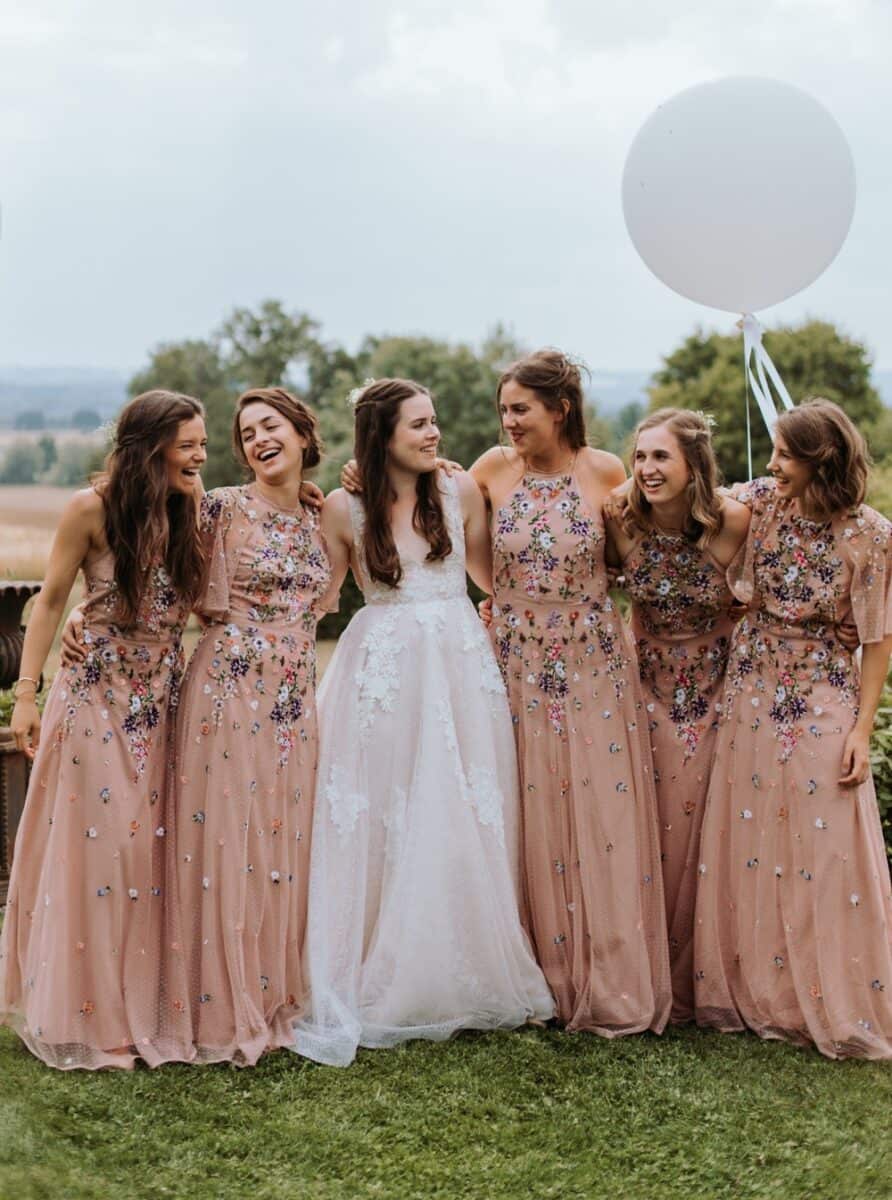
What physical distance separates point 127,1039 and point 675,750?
192cm

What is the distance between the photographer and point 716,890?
4.21 metres

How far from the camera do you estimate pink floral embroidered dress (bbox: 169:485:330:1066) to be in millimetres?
3965

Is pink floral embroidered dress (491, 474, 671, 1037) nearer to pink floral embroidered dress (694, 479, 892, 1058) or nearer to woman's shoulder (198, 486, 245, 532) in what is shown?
pink floral embroidered dress (694, 479, 892, 1058)

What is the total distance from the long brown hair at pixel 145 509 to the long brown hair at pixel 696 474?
4.51 feet

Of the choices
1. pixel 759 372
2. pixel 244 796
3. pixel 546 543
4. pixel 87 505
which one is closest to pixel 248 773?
pixel 244 796

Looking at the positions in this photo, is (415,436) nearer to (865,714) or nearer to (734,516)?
(734,516)

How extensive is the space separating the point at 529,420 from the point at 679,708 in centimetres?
106

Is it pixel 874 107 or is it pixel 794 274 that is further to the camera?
pixel 874 107

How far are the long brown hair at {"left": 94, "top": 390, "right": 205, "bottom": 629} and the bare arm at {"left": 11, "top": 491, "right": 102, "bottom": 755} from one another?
0.19 ft

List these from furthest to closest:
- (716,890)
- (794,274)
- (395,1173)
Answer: (794,274) → (716,890) → (395,1173)

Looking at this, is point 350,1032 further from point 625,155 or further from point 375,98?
point 375,98

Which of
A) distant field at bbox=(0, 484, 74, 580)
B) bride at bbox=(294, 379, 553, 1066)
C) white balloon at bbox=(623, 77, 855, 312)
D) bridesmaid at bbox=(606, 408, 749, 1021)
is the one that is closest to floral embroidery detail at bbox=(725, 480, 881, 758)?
bridesmaid at bbox=(606, 408, 749, 1021)

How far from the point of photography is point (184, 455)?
13.0ft

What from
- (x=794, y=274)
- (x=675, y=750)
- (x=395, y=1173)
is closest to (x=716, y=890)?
(x=675, y=750)
